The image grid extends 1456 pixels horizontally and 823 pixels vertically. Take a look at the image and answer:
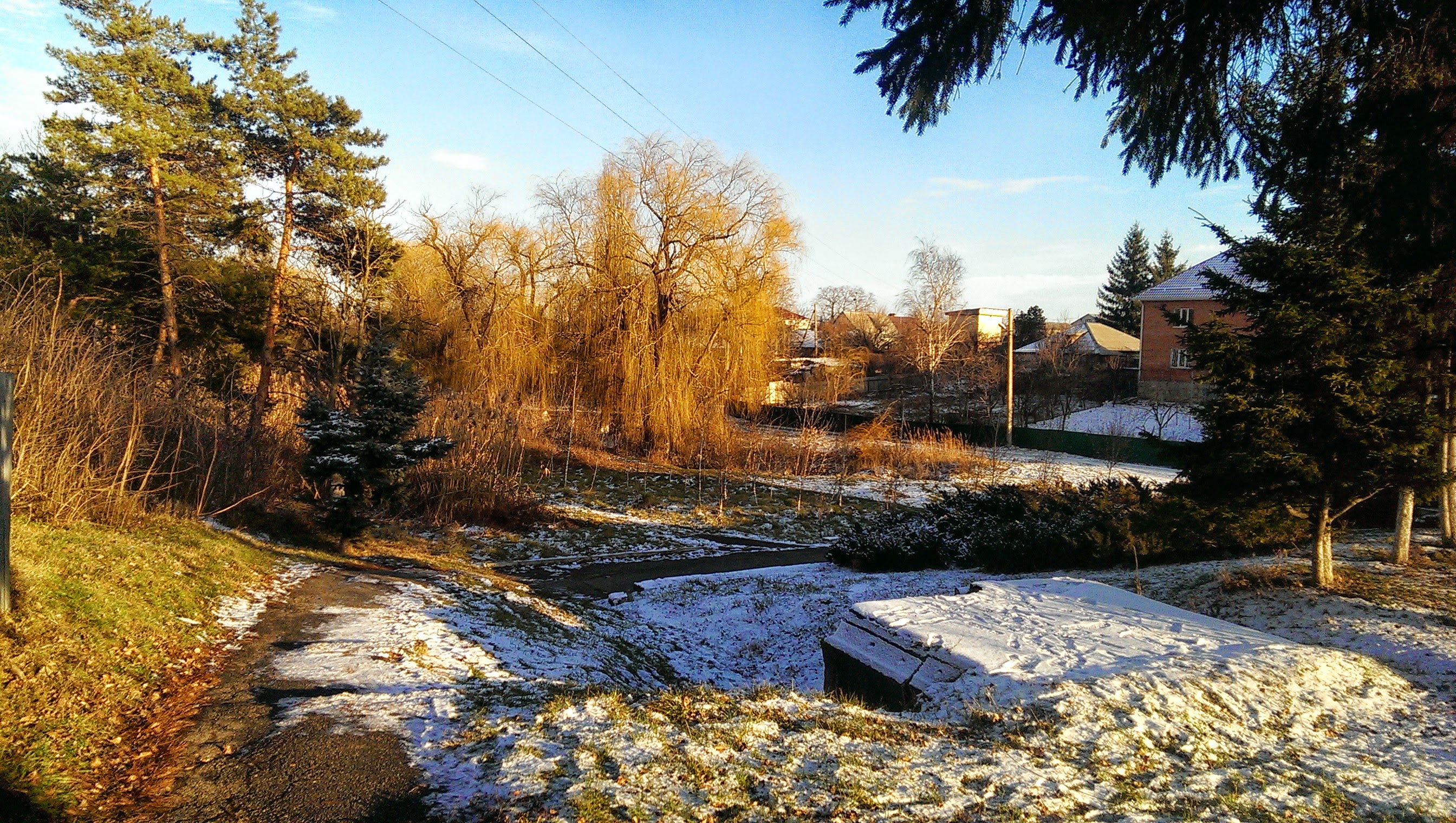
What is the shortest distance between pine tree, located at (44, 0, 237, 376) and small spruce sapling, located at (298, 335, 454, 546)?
10.9 metres

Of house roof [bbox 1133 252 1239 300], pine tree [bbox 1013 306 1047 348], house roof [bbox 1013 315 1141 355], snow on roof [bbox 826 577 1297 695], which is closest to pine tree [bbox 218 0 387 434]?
snow on roof [bbox 826 577 1297 695]

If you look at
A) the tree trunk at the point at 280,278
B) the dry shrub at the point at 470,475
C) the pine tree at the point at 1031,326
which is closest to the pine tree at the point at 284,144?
the tree trunk at the point at 280,278

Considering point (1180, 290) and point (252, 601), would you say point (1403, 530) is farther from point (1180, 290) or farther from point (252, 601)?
point (1180, 290)

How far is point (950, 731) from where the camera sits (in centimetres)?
481

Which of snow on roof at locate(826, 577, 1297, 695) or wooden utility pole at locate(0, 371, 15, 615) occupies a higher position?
wooden utility pole at locate(0, 371, 15, 615)

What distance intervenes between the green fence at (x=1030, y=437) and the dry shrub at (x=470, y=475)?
11.1 meters

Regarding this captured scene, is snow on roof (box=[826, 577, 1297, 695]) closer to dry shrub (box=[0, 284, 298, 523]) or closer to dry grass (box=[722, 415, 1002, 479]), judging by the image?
dry shrub (box=[0, 284, 298, 523])

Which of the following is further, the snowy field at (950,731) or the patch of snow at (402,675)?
the patch of snow at (402,675)

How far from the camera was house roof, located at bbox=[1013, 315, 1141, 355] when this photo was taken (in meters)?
58.1

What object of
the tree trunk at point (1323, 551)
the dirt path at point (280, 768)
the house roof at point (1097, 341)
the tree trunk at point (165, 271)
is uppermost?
the house roof at point (1097, 341)

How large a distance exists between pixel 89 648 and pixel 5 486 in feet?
3.47

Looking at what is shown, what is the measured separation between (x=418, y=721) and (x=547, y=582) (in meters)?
8.20

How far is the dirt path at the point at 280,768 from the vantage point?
362cm

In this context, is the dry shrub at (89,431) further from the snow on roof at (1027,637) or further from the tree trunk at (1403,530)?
the tree trunk at (1403,530)
